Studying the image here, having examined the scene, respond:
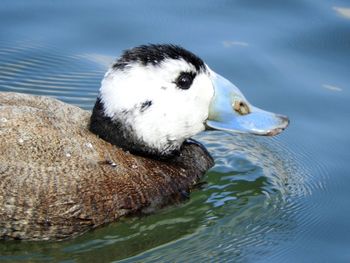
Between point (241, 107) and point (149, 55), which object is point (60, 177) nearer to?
point (149, 55)

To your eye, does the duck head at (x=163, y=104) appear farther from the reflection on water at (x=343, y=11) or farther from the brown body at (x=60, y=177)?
the reflection on water at (x=343, y=11)

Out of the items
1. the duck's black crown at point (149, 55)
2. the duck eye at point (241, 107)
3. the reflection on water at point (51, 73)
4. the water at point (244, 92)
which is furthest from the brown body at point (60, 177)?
the reflection on water at point (51, 73)

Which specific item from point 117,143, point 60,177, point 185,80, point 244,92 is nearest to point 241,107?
point 185,80

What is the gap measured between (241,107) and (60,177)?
1.52m

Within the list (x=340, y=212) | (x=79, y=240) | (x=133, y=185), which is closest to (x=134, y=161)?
(x=133, y=185)

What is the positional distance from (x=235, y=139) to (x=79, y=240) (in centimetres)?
202

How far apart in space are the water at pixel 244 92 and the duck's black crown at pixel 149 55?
0.97 metres

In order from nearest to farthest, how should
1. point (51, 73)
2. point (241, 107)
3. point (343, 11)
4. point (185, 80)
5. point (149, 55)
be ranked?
point (149, 55)
point (185, 80)
point (241, 107)
point (51, 73)
point (343, 11)

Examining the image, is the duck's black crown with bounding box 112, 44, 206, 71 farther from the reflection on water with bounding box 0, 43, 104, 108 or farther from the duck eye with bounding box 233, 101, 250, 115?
the reflection on water with bounding box 0, 43, 104, 108

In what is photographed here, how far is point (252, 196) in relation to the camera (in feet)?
22.2

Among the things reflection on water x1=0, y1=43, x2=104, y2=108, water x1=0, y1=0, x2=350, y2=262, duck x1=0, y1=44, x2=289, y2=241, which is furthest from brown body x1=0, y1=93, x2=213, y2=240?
reflection on water x1=0, y1=43, x2=104, y2=108

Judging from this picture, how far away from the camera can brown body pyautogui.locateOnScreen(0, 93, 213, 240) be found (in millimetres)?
5664

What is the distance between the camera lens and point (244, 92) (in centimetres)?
798

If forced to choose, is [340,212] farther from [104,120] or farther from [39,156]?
[39,156]
